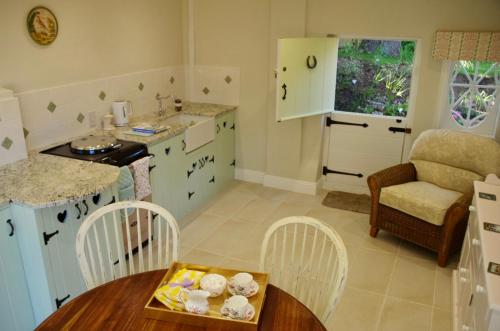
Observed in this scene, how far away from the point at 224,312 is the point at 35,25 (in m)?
2.60

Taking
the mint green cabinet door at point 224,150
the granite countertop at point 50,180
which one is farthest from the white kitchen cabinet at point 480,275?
the mint green cabinet door at point 224,150

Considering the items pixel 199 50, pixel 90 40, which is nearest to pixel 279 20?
pixel 199 50

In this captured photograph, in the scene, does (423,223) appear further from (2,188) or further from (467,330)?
(2,188)

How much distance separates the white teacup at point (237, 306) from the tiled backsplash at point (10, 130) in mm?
2009

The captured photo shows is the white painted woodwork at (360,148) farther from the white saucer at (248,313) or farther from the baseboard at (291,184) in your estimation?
the white saucer at (248,313)

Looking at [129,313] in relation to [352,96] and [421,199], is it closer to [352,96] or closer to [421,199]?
[421,199]

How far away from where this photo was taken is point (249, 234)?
12.8 feet

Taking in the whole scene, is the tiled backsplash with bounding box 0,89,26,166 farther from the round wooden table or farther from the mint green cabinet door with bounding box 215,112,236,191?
the mint green cabinet door with bounding box 215,112,236,191

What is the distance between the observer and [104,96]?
3.79m

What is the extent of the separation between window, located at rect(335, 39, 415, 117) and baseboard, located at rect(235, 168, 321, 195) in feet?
2.99

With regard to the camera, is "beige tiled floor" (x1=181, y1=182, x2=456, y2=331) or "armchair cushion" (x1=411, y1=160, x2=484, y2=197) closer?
"beige tiled floor" (x1=181, y1=182, x2=456, y2=331)

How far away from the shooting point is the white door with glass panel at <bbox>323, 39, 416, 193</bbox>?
4.32m

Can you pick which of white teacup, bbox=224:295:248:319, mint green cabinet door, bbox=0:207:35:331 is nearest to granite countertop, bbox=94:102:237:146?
mint green cabinet door, bbox=0:207:35:331

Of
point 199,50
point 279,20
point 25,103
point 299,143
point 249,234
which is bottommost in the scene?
point 249,234
